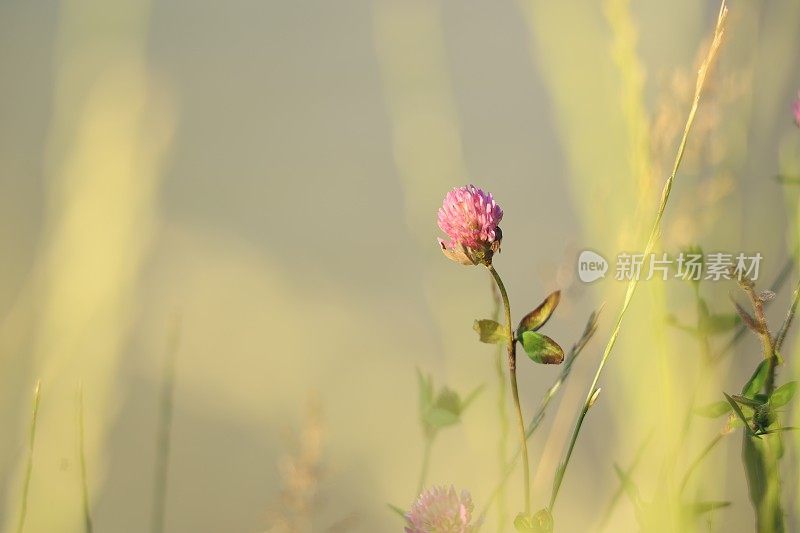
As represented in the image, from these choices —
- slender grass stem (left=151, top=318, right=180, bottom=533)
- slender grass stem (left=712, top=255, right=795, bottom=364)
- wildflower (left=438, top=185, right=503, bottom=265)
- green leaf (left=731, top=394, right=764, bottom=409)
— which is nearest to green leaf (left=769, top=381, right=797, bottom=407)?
green leaf (left=731, top=394, right=764, bottom=409)

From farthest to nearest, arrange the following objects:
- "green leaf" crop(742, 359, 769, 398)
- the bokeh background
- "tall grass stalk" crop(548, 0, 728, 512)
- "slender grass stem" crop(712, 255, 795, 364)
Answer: the bokeh background → "slender grass stem" crop(712, 255, 795, 364) → "green leaf" crop(742, 359, 769, 398) → "tall grass stalk" crop(548, 0, 728, 512)

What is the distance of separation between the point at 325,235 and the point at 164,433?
32cm

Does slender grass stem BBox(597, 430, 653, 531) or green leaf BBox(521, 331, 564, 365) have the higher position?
green leaf BBox(521, 331, 564, 365)

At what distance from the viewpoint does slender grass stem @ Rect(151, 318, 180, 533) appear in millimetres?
820

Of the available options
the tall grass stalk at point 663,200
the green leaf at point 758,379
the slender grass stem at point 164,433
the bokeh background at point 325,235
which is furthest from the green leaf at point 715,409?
the slender grass stem at point 164,433

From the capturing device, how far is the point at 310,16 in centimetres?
84

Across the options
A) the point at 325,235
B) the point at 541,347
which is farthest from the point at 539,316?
the point at 325,235

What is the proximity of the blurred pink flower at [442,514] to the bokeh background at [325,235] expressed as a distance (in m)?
0.27

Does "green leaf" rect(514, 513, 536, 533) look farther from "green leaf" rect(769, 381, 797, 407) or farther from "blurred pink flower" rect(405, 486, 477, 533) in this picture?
"green leaf" rect(769, 381, 797, 407)

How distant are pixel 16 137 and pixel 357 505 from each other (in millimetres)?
620

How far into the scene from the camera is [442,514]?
474mm

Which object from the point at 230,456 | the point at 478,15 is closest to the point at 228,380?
the point at 230,456

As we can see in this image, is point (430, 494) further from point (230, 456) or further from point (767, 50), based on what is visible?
point (767, 50)

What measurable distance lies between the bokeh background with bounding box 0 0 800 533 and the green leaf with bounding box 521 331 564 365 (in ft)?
1.16
